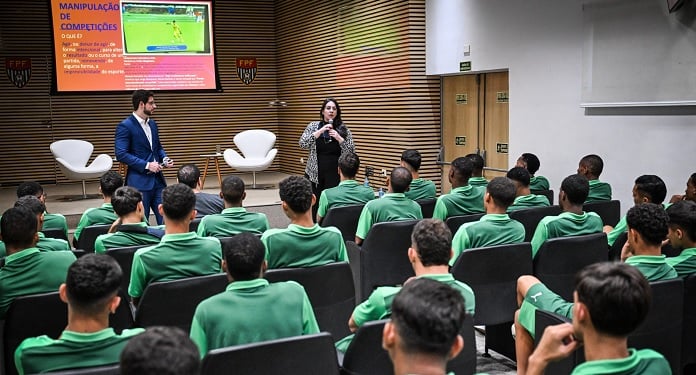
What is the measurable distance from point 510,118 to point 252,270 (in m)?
6.74

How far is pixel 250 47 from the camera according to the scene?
49.3ft

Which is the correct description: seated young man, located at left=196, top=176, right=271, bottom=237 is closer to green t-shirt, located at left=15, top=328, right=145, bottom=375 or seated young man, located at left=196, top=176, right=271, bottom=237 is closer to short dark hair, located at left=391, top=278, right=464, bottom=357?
green t-shirt, located at left=15, top=328, right=145, bottom=375

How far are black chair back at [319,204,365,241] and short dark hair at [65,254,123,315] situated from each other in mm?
2946

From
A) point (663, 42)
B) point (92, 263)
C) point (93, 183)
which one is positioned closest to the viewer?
point (92, 263)

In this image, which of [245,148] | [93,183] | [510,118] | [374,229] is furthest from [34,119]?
[374,229]

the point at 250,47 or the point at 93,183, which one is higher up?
the point at 250,47

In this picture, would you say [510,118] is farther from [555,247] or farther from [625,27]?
[555,247]

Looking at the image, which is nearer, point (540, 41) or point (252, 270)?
point (252, 270)

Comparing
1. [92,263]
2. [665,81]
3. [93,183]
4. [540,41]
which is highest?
[540,41]

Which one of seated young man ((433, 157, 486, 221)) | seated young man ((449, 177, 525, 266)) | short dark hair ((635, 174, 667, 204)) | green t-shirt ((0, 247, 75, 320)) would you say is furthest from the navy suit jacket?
short dark hair ((635, 174, 667, 204))

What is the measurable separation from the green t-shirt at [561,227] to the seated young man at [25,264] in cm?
264

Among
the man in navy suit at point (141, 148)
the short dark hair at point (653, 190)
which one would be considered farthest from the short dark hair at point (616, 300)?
the man in navy suit at point (141, 148)

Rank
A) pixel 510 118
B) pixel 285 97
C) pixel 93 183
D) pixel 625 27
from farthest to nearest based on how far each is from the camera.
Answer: pixel 285 97, pixel 93 183, pixel 510 118, pixel 625 27

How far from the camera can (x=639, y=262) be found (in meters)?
2.93
